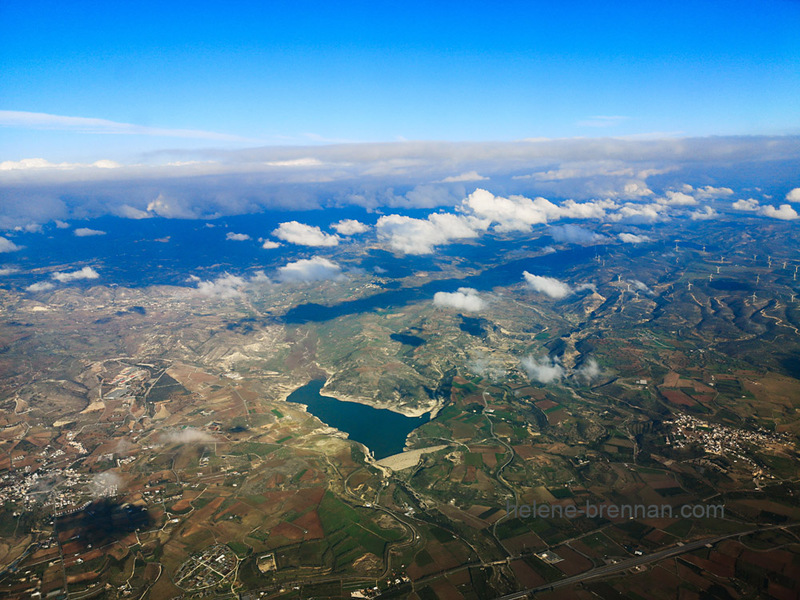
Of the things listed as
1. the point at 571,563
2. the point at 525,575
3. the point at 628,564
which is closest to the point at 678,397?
the point at 628,564

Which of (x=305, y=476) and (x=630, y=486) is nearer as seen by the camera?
(x=630, y=486)

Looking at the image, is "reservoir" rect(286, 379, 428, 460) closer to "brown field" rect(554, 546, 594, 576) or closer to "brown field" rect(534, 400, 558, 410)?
"brown field" rect(534, 400, 558, 410)

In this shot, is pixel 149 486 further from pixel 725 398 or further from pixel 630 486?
pixel 725 398

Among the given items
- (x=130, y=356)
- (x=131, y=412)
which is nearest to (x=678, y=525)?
(x=131, y=412)

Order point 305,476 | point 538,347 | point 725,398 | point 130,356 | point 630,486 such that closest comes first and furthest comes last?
point 630,486 → point 305,476 → point 725,398 → point 130,356 → point 538,347

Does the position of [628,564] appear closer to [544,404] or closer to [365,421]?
[544,404]

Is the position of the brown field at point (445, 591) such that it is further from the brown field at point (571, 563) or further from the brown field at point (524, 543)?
the brown field at point (571, 563)
